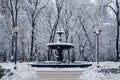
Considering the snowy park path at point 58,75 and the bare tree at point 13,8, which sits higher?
the bare tree at point 13,8

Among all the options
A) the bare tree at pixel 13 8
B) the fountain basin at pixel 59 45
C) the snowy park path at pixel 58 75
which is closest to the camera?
the snowy park path at pixel 58 75

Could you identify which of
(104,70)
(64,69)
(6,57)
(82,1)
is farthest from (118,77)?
(6,57)

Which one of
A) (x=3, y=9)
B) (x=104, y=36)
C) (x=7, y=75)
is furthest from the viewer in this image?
(x=104, y=36)

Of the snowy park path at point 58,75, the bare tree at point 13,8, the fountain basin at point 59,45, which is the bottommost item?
the snowy park path at point 58,75

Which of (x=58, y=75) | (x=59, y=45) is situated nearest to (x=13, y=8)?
(x=59, y=45)

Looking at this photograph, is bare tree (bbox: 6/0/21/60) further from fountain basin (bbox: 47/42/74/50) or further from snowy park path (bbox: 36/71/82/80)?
snowy park path (bbox: 36/71/82/80)

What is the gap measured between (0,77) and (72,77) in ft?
19.4

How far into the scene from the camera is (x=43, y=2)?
1676 inches

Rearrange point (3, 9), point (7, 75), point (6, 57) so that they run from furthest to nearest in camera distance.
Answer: point (6, 57) → point (3, 9) → point (7, 75)

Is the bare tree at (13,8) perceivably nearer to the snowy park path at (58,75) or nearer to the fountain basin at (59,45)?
the fountain basin at (59,45)

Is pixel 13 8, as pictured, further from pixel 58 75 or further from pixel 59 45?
pixel 58 75

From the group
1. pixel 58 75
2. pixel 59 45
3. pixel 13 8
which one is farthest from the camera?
pixel 13 8

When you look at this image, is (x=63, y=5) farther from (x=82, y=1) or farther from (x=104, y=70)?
(x=104, y=70)

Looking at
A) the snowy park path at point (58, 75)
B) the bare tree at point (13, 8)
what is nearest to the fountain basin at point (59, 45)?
the snowy park path at point (58, 75)
